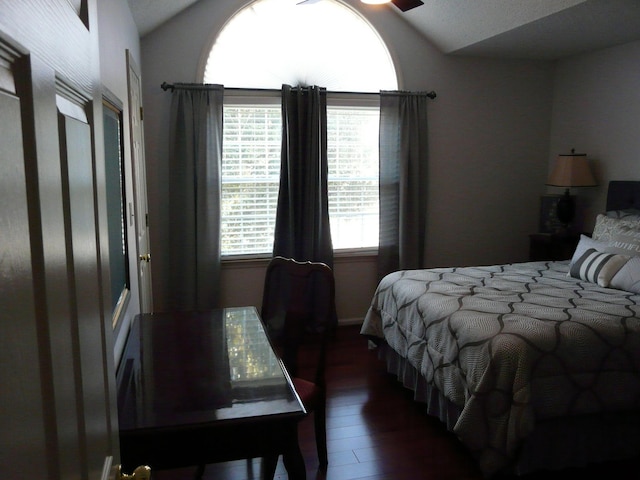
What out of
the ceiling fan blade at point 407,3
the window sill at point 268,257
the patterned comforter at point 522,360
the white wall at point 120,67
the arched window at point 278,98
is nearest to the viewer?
the white wall at point 120,67

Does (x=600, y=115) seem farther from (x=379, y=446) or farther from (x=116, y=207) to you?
(x=116, y=207)

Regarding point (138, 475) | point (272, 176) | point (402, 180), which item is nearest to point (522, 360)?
point (138, 475)

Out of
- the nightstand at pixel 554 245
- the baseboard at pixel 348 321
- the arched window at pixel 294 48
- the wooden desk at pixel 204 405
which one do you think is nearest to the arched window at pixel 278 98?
the arched window at pixel 294 48

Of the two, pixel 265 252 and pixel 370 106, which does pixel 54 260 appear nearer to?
pixel 265 252

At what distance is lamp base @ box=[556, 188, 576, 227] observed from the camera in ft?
14.3

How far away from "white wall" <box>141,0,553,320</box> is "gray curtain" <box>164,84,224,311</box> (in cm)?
16

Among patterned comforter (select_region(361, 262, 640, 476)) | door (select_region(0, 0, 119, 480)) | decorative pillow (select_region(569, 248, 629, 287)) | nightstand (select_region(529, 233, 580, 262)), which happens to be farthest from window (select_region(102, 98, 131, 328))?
nightstand (select_region(529, 233, 580, 262))

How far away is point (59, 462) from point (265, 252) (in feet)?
12.6

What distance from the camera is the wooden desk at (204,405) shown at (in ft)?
4.41

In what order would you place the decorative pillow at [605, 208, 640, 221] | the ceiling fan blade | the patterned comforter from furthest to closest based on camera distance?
the decorative pillow at [605, 208, 640, 221], the ceiling fan blade, the patterned comforter

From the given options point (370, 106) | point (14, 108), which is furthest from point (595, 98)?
point (14, 108)

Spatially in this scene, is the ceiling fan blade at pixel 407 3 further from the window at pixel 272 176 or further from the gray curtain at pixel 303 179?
the window at pixel 272 176

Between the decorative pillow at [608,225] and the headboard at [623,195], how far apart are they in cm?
42

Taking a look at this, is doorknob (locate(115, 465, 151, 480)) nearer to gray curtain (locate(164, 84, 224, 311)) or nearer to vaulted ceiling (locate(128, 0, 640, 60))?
vaulted ceiling (locate(128, 0, 640, 60))
